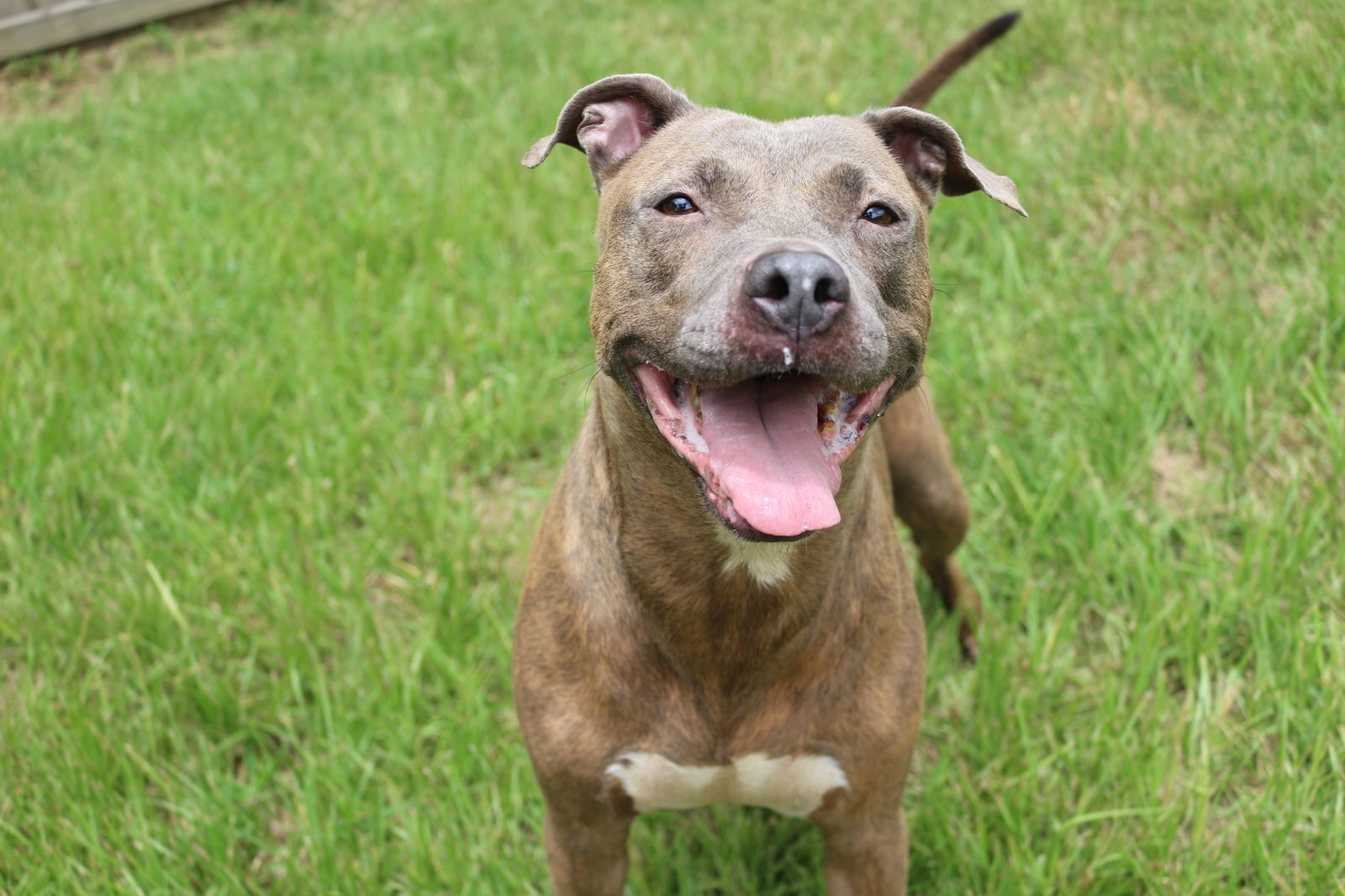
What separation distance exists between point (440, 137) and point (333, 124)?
3.00ft

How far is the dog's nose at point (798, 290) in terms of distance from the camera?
199 centimetres

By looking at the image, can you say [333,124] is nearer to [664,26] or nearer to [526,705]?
[664,26]

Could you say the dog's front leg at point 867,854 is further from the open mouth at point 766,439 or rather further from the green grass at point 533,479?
the open mouth at point 766,439

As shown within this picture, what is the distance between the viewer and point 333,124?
23.4 ft

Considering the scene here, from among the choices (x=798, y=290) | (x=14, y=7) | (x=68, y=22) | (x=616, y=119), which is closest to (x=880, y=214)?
(x=798, y=290)

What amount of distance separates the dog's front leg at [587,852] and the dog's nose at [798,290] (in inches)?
50.4

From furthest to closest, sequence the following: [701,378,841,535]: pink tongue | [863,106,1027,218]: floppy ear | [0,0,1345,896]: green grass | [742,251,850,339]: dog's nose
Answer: [0,0,1345,896]: green grass < [863,106,1027,218]: floppy ear < [701,378,841,535]: pink tongue < [742,251,850,339]: dog's nose

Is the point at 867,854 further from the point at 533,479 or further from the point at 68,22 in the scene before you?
the point at 68,22

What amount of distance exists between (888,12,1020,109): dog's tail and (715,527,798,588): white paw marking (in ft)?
6.31

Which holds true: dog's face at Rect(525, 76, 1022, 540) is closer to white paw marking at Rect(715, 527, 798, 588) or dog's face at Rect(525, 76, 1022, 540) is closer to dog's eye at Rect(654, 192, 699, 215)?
dog's eye at Rect(654, 192, 699, 215)

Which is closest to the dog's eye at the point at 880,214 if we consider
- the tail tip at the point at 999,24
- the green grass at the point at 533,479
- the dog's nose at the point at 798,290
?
the dog's nose at the point at 798,290

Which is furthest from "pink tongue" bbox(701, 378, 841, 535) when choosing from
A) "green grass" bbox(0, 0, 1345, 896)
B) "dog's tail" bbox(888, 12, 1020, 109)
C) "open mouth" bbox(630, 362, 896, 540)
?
"dog's tail" bbox(888, 12, 1020, 109)

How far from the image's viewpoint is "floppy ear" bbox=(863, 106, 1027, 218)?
2.65m

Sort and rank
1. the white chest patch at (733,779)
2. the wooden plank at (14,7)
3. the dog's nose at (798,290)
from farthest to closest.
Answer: the wooden plank at (14,7), the white chest patch at (733,779), the dog's nose at (798,290)
